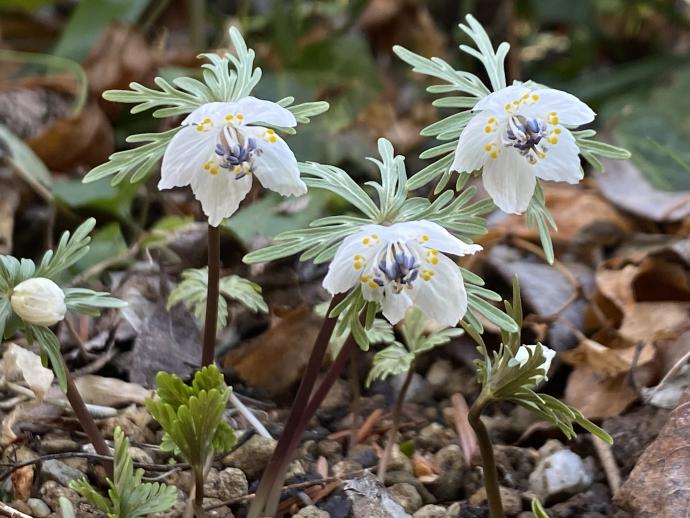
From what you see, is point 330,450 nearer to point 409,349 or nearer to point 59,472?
point 409,349

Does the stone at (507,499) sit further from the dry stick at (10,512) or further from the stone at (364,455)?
the dry stick at (10,512)

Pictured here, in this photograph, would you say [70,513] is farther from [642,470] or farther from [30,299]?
[642,470]

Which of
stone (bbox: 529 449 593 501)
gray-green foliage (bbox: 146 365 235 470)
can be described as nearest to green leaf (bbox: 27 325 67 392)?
gray-green foliage (bbox: 146 365 235 470)

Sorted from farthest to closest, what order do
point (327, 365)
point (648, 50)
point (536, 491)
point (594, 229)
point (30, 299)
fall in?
point (648, 50) < point (594, 229) < point (327, 365) < point (536, 491) < point (30, 299)

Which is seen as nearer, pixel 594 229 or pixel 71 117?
pixel 594 229

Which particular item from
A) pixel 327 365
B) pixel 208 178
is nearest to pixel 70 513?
pixel 208 178

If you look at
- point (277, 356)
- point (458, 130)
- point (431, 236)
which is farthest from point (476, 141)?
point (277, 356)

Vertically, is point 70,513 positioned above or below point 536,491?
above
